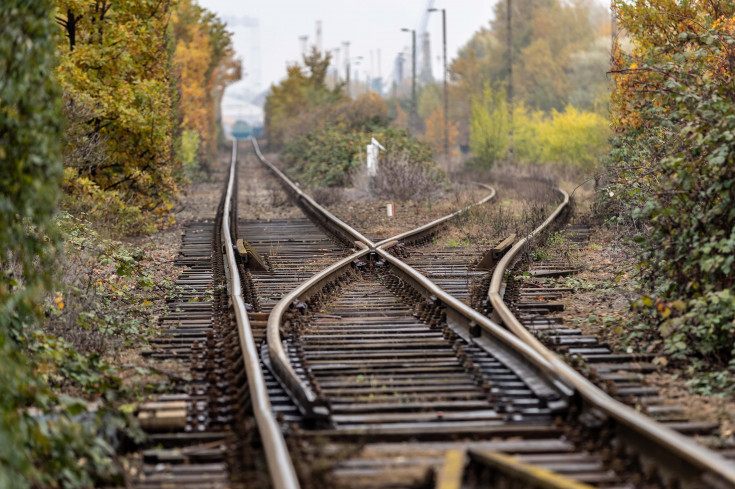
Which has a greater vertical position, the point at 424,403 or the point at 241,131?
the point at 241,131

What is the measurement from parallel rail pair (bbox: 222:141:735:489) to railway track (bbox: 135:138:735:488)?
1cm

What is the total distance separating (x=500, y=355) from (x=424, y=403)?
4.12ft

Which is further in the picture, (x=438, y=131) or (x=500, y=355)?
(x=438, y=131)

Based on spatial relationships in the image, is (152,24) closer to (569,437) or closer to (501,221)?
(501,221)

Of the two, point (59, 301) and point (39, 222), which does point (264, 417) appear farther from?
point (59, 301)

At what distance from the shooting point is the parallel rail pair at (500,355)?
4117 millimetres

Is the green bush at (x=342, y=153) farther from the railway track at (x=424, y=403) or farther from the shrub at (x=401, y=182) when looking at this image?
the railway track at (x=424, y=403)

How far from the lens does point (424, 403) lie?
18.5ft

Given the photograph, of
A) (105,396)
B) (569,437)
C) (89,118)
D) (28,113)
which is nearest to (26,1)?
(28,113)

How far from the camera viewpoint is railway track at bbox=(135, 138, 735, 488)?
4.35 metres

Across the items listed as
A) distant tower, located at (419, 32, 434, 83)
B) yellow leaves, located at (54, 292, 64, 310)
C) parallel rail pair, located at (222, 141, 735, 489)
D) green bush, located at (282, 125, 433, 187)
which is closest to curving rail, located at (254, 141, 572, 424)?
parallel rail pair, located at (222, 141, 735, 489)

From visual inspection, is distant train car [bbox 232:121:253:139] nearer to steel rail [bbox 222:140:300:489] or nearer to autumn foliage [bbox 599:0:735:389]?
autumn foliage [bbox 599:0:735:389]

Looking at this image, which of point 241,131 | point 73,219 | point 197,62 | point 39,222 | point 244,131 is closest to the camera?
point 39,222

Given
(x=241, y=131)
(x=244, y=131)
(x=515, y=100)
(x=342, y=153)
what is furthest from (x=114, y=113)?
(x=244, y=131)
